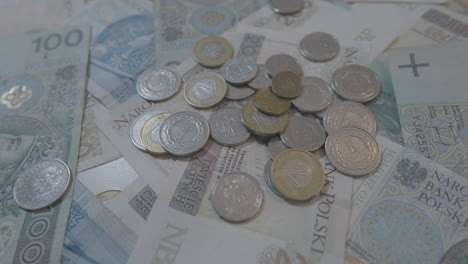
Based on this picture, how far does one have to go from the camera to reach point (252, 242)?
746mm

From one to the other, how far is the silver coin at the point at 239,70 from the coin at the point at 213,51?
41mm

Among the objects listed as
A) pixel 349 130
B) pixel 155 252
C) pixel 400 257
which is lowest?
pixel 155 252

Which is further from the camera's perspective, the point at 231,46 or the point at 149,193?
the point at 231,46

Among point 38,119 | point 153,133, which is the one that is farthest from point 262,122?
point 38,119

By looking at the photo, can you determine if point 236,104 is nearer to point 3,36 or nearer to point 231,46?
point 231,46

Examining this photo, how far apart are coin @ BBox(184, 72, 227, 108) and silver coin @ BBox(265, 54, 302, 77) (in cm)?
16

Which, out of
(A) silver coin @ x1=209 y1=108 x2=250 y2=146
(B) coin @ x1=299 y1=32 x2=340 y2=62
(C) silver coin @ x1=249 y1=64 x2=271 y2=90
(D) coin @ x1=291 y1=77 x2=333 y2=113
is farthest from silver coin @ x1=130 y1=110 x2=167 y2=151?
(B) coin @ x1=299 y1=32 x2=340 y2=62

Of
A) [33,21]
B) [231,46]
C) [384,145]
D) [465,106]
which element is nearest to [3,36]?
[33,21]

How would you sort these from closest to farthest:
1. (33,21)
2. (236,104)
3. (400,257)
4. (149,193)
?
(400,257) → (149,193) → (236,104) → (33,21)

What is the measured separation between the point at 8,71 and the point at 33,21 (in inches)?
11.3

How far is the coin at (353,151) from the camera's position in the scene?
0.83m

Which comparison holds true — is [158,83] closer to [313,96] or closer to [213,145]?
[213,145]

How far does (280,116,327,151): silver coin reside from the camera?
0.86 m

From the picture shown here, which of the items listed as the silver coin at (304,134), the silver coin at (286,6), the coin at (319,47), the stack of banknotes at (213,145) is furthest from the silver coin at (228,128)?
the silver coin at (286,6)
